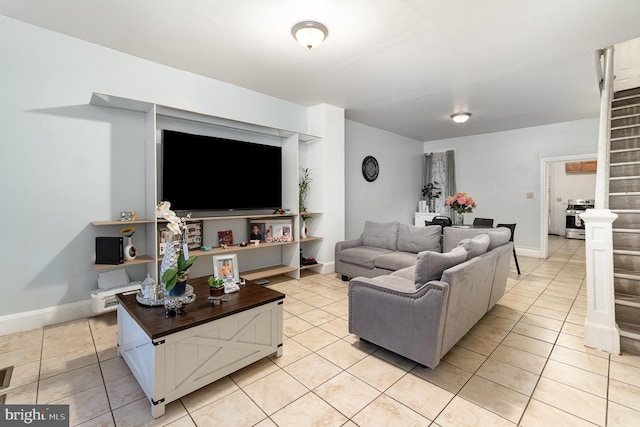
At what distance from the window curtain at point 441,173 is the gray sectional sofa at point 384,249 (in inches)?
133

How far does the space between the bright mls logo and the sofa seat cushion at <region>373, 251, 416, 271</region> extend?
3.07m

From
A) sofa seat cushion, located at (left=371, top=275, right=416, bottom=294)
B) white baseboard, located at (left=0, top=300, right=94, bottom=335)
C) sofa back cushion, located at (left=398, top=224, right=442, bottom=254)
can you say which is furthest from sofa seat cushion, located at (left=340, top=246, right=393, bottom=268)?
white baseboard, located at (left=0, top=300, right=94, bottom=335)

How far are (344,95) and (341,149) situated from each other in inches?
34.1

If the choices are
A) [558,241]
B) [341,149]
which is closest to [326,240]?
[341,149]

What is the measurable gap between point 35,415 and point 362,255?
3189 millimetres

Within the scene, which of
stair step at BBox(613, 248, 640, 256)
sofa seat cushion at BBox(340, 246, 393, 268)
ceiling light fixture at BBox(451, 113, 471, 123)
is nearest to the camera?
stair step at BBox(613, 248, 640, 256)

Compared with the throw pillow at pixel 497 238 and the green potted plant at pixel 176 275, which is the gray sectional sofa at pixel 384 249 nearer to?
the throw pillow at pixel 497 238

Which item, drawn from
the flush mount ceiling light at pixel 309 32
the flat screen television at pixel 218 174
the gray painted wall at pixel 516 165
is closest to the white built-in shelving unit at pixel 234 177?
the flat screen television at pixel 218 174

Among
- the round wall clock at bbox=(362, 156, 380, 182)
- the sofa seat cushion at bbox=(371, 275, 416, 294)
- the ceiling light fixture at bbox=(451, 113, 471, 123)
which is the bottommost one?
the sofa seat cushion at bbox=(371, 275, 416, 294)

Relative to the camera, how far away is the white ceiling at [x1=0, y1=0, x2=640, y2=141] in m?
2.23

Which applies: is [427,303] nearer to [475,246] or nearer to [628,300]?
[475,246]

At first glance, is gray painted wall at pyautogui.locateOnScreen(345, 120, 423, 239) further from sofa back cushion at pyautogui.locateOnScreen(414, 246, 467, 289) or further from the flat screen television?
sofa back cushion at pyautogui.locateOnScreen(414, 246, 467, 289)

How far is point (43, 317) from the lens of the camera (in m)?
2.61

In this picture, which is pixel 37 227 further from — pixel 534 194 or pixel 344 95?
pixel 534 194
